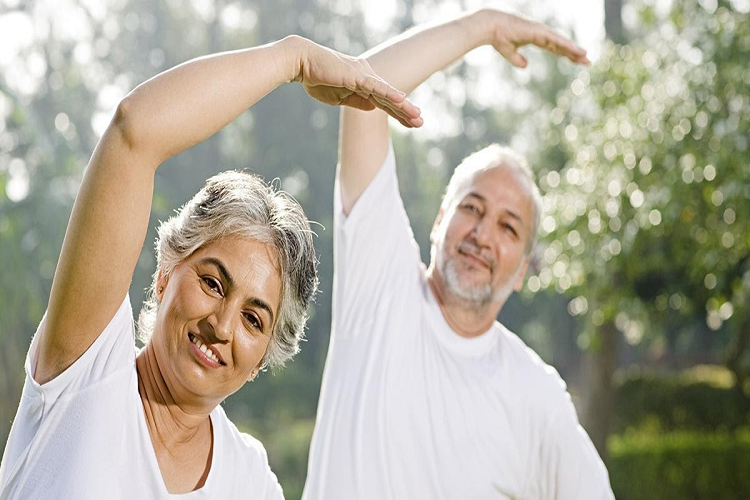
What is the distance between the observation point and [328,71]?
1.80 metres

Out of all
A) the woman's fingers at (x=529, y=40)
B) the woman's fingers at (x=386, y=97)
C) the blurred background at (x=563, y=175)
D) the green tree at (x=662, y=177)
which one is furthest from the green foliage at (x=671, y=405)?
the woman's fingers at (x=386, y=97)

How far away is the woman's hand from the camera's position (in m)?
1.80

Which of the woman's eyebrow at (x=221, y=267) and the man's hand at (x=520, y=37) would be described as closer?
the woman's eyebrow at (x=221, y=267)

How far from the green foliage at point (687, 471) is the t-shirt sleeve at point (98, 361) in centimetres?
1045

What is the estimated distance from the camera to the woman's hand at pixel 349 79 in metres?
1.80

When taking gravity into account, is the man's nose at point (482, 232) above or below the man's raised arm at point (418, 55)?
below

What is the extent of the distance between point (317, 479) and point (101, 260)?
1.33 m

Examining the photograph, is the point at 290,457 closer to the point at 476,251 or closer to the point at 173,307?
the point at 476,251

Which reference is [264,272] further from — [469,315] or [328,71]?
[469,315]

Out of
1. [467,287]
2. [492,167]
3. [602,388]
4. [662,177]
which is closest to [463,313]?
[467,287]

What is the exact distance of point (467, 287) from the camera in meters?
3.01

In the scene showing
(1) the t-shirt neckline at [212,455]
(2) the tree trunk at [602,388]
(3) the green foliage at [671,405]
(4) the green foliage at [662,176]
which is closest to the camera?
(1) the t-shirt neckline at [212,455]

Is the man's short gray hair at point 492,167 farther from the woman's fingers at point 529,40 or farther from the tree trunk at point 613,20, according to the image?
the tree trunk at point 613,20

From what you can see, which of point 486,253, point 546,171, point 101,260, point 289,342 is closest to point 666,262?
point 546,171
